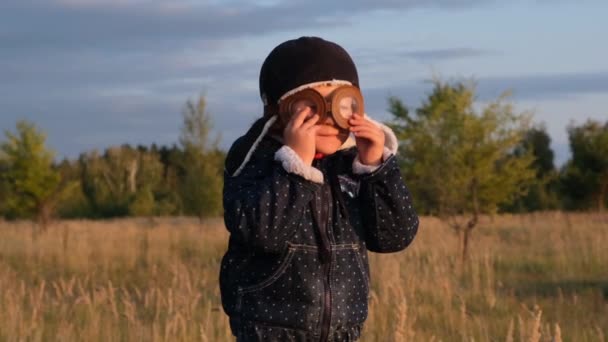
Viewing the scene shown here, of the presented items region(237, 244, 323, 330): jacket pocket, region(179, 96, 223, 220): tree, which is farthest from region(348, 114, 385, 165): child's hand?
region(179, 96, 223, 220): tree

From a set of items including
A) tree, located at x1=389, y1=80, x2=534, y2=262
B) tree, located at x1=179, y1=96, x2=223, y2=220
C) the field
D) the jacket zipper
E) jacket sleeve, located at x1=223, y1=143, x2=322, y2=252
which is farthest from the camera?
tree, located at x1=179, y1=96, x2=223, y2=220

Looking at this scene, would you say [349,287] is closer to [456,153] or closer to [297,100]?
[297,100]

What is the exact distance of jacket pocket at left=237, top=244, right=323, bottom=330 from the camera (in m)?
2.81

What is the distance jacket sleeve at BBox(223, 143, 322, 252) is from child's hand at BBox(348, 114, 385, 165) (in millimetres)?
191

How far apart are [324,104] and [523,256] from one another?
10.7 meters

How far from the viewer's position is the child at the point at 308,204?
275cm

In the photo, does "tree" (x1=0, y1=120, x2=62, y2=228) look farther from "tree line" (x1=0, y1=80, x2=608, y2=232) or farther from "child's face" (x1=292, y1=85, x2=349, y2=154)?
"child's face" (x1=292, y1=85, x2=349, y2=154)

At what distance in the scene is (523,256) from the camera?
12.9 metres

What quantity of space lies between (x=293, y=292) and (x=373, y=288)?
228 inches

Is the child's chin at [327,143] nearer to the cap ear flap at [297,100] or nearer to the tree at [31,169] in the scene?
the cap ear flap at [297,100]

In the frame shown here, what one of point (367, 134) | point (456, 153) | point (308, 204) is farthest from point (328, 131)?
point (456, 153)

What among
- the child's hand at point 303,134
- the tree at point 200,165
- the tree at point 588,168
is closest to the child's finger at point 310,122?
the child's hand at point 303,134

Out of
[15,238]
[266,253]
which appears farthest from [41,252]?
[266,253]

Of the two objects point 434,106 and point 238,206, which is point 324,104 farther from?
point 434,106
